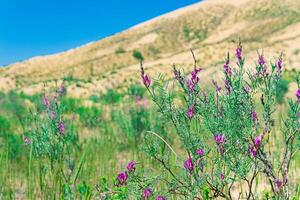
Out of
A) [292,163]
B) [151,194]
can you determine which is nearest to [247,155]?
[151,194]

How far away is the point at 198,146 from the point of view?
2.83 meters

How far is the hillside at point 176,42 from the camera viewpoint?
37312mm

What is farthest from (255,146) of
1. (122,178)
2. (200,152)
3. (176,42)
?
(176,42)

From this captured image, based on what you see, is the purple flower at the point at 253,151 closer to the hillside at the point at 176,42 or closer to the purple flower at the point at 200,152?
the purple flower at the point at 200,152

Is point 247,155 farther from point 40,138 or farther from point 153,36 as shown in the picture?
point 153,36

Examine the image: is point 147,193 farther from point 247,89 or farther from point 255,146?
point 247,89

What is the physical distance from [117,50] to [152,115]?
37.7 metres

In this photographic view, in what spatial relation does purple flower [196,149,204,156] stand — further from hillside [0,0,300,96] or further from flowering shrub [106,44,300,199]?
hillside [0,0,300,96]

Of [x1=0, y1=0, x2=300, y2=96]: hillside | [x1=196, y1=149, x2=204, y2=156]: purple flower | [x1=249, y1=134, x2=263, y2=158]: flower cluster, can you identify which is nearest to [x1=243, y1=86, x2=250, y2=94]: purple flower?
[x1=249, y1=134, x2=263, y2=158]: flower cluster

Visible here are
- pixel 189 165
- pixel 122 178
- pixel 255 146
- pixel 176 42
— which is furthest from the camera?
pixel 176 42

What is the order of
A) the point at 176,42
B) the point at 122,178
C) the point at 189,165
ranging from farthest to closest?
1. the point at 176,42
2. the point at 122,178
3. the point at 189,165

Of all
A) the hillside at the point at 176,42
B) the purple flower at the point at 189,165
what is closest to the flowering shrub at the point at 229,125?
the purple flower at the point at 189,165

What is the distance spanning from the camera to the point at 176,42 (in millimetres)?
47062

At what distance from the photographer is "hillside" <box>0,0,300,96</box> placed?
37312 millimetres
